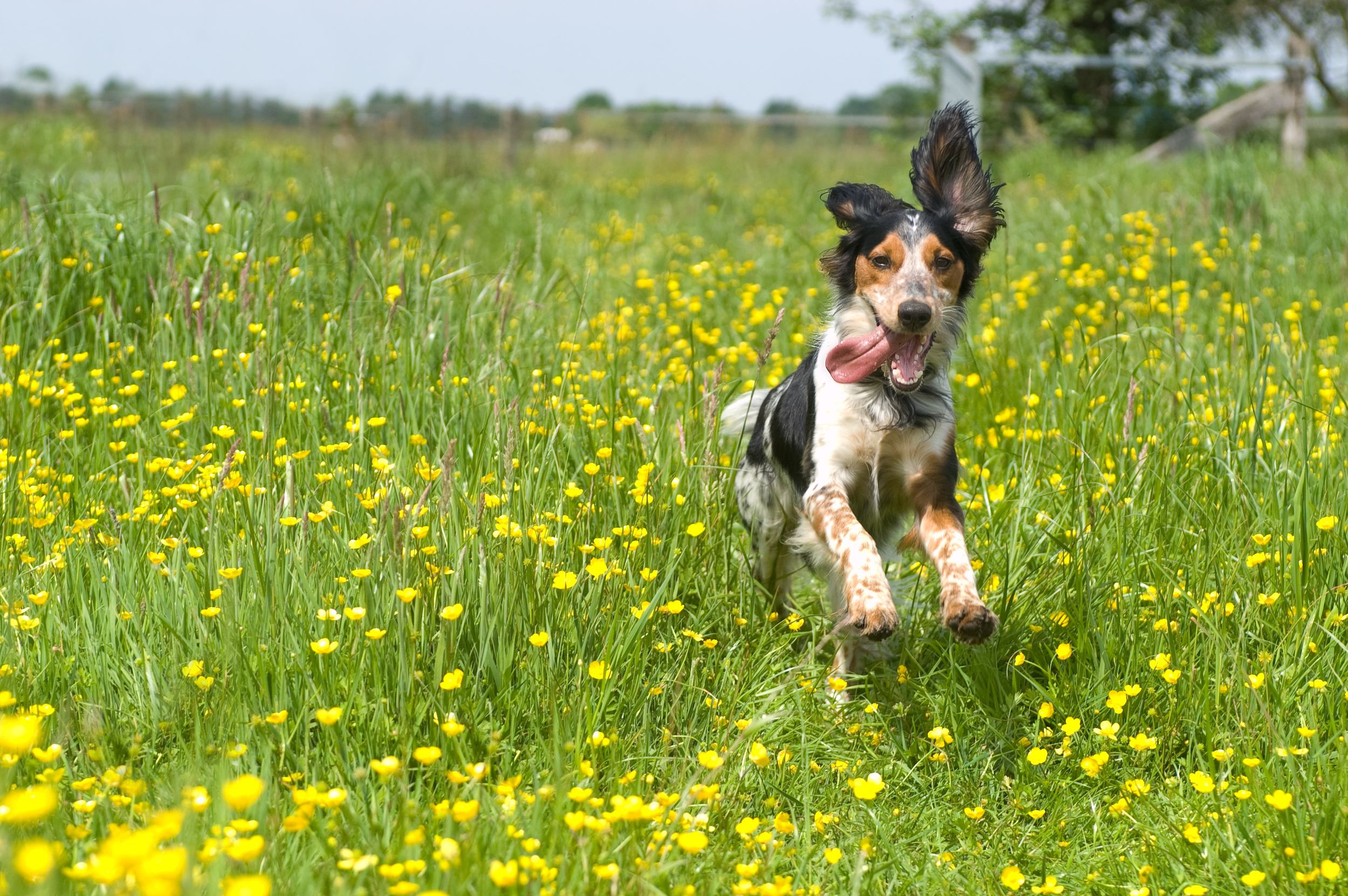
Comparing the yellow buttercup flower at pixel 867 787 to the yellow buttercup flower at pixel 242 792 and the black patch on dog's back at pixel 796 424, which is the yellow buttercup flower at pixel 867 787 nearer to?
the yellow buttercup flower at pixel 242 792

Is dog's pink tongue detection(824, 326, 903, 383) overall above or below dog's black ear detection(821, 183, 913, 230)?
below

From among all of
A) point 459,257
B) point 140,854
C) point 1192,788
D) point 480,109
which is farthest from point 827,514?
point 480,109

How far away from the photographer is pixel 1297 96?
1269cm

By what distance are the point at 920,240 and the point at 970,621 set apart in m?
1.18

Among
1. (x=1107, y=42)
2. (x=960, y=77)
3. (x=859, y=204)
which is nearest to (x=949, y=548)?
(x=859, y=204)

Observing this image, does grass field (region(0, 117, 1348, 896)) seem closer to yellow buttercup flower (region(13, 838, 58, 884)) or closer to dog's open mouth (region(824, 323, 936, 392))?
yellow buttercup flower (region(13, 838, 58, 884))

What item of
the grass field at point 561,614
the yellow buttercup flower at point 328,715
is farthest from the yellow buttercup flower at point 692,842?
the yellow buttercup flower at point 328,715

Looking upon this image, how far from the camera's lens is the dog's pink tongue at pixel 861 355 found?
3.02 metres

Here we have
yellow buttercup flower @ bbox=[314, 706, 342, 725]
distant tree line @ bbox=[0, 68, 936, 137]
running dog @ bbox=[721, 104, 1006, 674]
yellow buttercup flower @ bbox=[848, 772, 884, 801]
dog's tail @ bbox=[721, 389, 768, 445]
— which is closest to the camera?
yellow buttercup flower @ bbox=[314, 706, 342, 725]

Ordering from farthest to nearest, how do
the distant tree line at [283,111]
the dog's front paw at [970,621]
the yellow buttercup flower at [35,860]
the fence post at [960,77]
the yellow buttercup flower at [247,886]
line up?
the distant tree line at [283,111] → the fence post at [960,77] → the dog's front paw at [970,621] → the yellow buttercup flower at [247,886] → the yellow buttercup flower at [35,860]

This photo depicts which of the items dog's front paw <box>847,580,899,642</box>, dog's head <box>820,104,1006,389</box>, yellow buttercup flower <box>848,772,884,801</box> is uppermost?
dog's head <box>820,104,1006,389</box>

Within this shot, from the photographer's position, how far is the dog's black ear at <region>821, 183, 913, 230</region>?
3.28 m

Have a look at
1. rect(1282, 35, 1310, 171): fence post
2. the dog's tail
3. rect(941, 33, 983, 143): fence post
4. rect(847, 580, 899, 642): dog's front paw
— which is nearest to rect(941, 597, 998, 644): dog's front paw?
rect(847, 580, 899, 642): dog's front paw

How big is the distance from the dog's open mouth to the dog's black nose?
0.36ft
